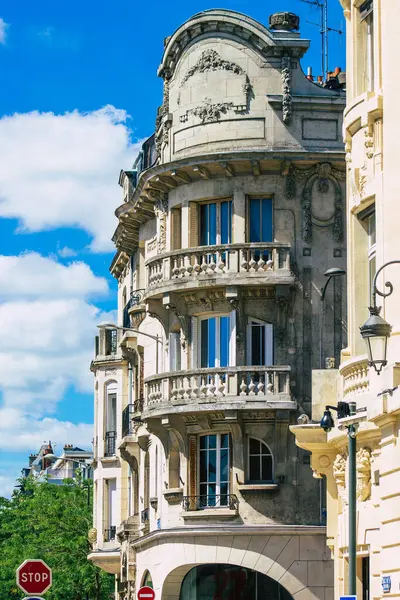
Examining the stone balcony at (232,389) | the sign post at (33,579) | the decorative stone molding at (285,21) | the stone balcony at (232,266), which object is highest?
the decorative stone molding at (285,21)

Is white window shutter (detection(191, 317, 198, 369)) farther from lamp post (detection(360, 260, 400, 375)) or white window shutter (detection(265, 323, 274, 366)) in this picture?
lamp post (detection(360, 260, 400, 375))

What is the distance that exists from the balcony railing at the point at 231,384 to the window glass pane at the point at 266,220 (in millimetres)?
3584

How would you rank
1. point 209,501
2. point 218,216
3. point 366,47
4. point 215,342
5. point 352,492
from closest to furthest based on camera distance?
point 352,492 < point 366,47 < point 209,501 < point 215,342 < point 218,216

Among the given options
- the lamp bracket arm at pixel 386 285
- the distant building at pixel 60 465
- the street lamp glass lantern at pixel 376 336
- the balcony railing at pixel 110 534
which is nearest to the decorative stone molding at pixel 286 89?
the lamp bracket arm at pixel 386 285

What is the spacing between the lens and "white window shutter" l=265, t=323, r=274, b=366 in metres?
39.6

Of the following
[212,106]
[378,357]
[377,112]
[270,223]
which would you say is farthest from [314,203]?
[378,357]

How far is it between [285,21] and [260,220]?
18.1ft

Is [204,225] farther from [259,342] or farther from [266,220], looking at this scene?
[259,342]

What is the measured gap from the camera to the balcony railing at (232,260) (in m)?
39.2

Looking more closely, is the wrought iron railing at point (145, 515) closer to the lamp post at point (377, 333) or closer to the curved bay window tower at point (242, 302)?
the curved bay window tower at point (242, 302)

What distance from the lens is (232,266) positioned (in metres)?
39.2

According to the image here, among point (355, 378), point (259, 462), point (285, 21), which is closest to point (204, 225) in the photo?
point (285, 21)

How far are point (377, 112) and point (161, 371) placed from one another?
19.7m

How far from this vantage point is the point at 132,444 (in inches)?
1908
